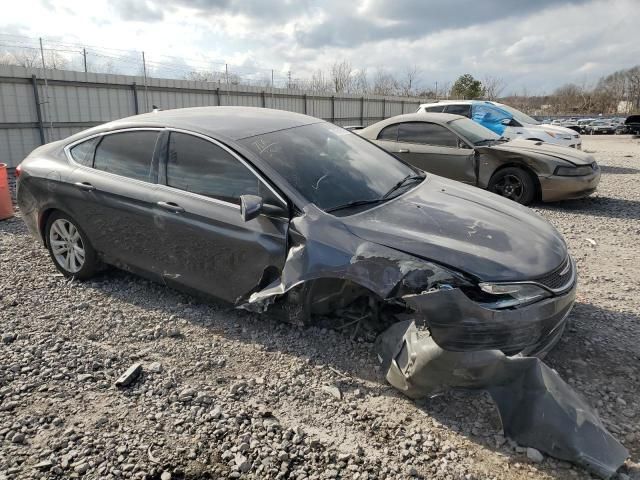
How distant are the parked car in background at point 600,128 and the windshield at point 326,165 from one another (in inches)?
1637

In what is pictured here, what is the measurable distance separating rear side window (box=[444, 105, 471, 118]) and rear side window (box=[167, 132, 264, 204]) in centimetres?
997

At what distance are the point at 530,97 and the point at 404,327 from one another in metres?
79.9

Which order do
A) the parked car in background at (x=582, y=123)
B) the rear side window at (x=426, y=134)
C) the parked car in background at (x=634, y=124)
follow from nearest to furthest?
the rear side window at (x=426, y=134)
the parked car in background at (x=634, y=124)
the parked car in background at (x=582, y=123)

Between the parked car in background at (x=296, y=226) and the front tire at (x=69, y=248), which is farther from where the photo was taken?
the front tire at (x=69, y=248)

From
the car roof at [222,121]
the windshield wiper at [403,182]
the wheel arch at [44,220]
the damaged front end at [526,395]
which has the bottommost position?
the damaged front end at [526,395]

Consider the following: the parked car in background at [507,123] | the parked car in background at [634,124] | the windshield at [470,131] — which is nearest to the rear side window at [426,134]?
the windshield at [470,131]

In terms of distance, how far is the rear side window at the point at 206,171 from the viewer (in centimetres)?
350

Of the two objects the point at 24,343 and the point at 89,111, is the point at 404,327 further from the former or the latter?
the point at 89,111

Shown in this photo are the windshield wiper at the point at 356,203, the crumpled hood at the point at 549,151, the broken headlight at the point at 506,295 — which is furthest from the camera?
the crumpled hood at the point at 549,151

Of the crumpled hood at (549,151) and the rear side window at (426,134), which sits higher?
the rear side window at (426,134)

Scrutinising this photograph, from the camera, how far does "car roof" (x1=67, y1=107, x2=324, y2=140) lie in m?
3.81

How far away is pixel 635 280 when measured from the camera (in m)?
4.68

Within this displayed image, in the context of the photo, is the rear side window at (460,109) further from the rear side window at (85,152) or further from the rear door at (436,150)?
the rear side window at (85,152)

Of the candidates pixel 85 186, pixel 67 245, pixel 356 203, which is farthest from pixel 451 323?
pixel 67 245
